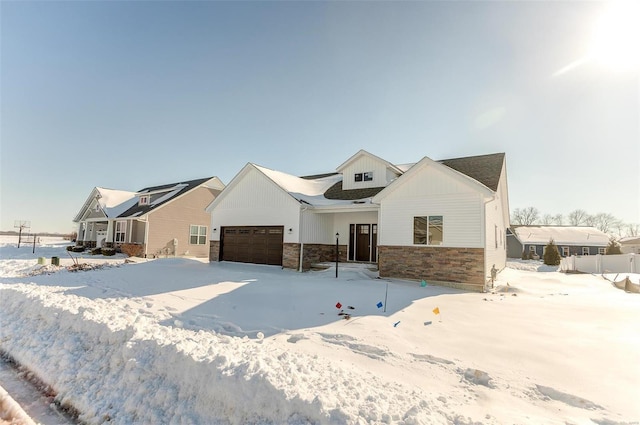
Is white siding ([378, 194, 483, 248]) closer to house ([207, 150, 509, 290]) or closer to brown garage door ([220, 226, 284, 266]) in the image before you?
house ([207, 150, 509, 290])

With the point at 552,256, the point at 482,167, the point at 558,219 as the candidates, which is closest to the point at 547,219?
the point at 558,219

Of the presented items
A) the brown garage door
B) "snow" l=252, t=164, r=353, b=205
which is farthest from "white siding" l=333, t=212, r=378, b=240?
the brown garage door

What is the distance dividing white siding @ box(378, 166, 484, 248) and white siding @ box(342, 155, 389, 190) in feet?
11.8

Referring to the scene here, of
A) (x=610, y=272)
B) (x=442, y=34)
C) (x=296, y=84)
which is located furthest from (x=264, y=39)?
(x=610, y=272)

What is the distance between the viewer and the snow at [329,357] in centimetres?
326

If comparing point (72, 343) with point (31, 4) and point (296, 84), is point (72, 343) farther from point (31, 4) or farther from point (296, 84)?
point (296, 84)

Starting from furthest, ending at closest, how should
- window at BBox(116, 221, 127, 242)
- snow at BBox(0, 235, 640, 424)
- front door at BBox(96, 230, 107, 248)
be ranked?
front door at BBox(96, 230, 107, 248) < window at BBox(116, 221, 127, 242) < snow at BBox(0, 235, 640, 424)

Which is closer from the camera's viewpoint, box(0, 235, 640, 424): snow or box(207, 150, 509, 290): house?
box(0, 235, 640, 424): snow

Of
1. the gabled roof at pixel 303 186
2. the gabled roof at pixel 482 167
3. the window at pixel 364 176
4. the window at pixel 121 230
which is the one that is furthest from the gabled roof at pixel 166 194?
the gabled roof at pixel 482 167

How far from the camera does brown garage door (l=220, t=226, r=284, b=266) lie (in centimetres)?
1623

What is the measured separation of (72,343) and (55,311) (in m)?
1.91

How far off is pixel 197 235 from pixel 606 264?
96.1ft

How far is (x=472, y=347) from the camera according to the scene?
17.2 ft

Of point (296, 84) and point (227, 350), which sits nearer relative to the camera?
point (227, 350)
